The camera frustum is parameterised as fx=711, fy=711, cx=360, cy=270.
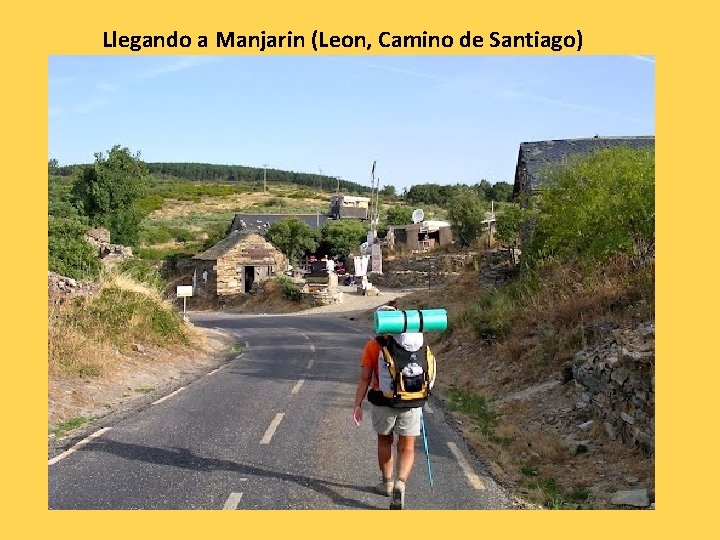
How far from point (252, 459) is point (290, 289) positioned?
37628 mm

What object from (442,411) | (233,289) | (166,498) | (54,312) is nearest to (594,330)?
(442,411)

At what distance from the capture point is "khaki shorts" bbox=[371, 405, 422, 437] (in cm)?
725

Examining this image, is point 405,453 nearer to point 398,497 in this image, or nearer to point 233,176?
point 398,497

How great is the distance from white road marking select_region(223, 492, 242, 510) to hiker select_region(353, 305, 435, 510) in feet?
4.72

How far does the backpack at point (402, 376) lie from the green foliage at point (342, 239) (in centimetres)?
5345

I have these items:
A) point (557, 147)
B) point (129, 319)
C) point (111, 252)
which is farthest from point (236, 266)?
point (129, 319)

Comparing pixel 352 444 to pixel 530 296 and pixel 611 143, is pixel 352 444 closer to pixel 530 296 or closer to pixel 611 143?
pixel 530 296

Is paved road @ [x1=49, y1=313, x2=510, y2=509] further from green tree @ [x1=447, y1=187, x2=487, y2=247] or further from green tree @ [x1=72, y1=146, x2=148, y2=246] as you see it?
green tree @ [x1=447, y1=187, x2=487, y2=247]

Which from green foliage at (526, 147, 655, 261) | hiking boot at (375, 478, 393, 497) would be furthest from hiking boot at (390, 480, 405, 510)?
green foliage at (526, 147, 655, 261)

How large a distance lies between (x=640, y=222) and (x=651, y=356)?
7.95 meters

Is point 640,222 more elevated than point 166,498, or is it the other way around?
point 640,222

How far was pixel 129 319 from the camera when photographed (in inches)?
725

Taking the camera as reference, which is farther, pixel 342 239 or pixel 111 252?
pixel 342 239

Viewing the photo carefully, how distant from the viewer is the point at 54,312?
16.3 m
